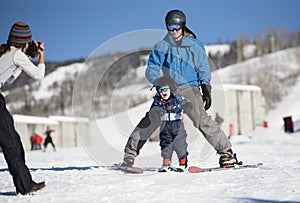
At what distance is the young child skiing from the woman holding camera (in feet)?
4.09

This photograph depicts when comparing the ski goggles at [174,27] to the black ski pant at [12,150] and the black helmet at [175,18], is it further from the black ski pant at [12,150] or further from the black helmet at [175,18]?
the black ski pant at [12,150]

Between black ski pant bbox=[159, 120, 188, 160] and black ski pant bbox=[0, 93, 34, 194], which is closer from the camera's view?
black ski pant bbox=[0, 93, 34, 194]

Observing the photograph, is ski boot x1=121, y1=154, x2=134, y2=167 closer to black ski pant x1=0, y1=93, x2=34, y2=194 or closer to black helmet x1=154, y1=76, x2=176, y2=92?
black helmet x1=154, y1=76, x2=176, y2=92

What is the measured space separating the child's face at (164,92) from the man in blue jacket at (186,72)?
0.12 meters

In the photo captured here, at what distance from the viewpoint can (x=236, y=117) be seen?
974 inches

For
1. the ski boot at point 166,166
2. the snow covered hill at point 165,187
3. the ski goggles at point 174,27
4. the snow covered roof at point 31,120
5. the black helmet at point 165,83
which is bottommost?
the snow covered hill at point 165,187

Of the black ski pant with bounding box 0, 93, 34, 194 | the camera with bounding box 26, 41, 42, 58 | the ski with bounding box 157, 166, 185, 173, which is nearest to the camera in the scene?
the black ski pant with bounding box 0, 93, 34, 194

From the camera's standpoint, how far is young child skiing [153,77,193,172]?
3939 millimetres

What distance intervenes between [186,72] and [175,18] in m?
0.52

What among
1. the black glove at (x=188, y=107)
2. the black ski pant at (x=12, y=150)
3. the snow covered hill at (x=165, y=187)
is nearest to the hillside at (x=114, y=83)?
the black glove at (x=188, y=107)

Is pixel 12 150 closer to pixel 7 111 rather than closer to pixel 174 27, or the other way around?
pixel 7 111

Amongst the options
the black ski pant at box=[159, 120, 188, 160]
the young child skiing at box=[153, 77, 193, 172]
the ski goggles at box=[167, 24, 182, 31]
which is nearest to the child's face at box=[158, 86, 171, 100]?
the young child skiing at box=[153, 77, 193, 172]

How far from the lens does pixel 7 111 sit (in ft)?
9.72

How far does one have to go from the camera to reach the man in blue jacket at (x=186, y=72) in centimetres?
400
